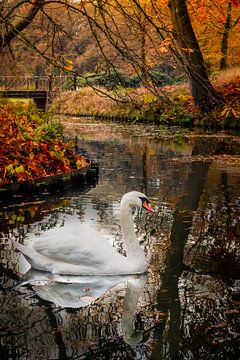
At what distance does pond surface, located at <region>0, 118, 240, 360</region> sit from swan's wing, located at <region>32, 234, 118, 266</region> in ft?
0.56

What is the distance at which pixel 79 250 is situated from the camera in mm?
6301

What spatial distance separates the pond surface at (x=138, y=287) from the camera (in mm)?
4688

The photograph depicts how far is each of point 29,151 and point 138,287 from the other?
21.7ft

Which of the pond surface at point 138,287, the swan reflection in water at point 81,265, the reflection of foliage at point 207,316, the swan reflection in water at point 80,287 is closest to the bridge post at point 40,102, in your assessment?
the pond surface at point 138,287

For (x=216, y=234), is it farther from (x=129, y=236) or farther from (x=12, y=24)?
(x=12, y=24)

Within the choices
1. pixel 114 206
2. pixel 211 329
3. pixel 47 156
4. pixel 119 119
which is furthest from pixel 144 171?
pixel 119 119

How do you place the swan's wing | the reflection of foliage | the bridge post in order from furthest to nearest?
the bridge post < the swan's wing < the reflection of foliage

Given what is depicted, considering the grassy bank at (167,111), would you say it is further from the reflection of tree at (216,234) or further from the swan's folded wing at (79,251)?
the swan's folded wing at (79,251)

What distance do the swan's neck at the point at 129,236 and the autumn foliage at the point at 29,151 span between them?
4.79m

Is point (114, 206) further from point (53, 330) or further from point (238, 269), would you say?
point (53, 330)

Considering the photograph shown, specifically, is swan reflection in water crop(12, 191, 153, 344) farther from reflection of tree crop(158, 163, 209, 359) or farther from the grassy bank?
the grassy bank

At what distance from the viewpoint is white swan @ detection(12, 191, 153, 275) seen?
6305 mm

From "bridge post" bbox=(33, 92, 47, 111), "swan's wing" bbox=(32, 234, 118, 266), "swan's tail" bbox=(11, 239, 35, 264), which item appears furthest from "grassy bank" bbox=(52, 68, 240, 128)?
"swan's wing" bbox=(32, 234, 118, 266)

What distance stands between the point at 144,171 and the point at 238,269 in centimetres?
790
